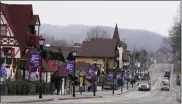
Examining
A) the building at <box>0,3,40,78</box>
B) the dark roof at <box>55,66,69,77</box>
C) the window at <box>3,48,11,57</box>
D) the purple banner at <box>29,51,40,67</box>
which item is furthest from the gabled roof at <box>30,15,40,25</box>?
the purple banner at <box>29,51,40,67</box>

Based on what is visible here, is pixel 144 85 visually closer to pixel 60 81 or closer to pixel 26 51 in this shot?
pixel 60 81

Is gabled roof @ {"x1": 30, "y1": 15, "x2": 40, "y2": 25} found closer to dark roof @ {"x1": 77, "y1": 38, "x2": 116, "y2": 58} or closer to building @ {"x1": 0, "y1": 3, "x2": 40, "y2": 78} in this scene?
building @ {"x1": 0, "y1": 3, "x2": 40, "y2": 78}

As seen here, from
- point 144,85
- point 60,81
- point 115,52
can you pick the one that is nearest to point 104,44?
point 115,52

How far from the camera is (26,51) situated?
2034 inches

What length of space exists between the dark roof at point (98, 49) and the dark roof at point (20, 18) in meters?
56.6

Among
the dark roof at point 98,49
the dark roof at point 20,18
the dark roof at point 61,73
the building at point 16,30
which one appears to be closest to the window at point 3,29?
the building at point 16,30

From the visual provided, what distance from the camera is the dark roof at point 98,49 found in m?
109

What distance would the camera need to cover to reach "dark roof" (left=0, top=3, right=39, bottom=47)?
50906 mm

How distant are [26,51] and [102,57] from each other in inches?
2242

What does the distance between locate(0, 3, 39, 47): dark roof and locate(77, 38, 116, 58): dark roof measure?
56561 millimetres

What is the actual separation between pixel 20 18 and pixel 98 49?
194 feet

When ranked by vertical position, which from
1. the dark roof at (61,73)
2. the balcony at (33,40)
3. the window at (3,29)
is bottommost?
the dark roof at (61,73)

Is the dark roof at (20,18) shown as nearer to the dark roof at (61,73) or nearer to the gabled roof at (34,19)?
the gabled roof at (34,19)

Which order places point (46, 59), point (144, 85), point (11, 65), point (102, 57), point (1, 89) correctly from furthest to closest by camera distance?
point (102, 57) < point (144, 85) < point (46, 59) < point (11, 65) < point (1, 89)
